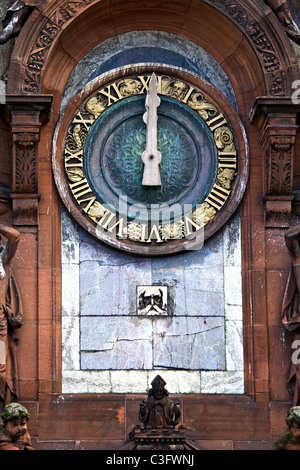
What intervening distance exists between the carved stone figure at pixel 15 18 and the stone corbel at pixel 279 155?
10.7 feet

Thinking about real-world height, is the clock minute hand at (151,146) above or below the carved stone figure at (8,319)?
above

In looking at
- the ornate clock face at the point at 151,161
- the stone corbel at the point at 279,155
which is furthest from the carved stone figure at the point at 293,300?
the ornate clock face at the point at 151,161

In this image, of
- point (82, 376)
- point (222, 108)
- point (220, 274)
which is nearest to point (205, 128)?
point (222, 108)

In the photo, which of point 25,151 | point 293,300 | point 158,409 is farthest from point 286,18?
point 158,409

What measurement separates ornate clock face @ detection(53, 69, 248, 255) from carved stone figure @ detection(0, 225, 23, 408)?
1254 millimetres

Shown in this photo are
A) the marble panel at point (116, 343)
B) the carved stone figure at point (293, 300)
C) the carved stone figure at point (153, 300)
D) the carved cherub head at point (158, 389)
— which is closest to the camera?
the carved cherub head at point (158, 389)

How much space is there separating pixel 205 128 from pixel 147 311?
8.65 feet

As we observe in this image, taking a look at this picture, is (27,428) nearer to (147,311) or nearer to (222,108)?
(147,311)

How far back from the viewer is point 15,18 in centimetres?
2559

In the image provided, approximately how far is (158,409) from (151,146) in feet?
13.3

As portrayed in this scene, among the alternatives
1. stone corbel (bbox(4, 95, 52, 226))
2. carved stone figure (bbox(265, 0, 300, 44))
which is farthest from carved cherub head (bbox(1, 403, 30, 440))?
carved stone figure (bbox(265, 0, 300, 44))

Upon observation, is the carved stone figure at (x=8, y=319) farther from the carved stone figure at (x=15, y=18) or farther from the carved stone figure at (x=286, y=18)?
the carved stone figure at (x=286, y=18)

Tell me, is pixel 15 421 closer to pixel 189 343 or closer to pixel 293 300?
pixel 189 343

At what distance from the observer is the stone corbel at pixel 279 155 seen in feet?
83.4
